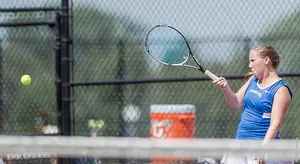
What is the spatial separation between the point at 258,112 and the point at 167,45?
5.65 ft

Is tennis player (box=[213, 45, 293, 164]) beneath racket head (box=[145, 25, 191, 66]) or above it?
beneath

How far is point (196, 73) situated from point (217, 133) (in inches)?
29.6

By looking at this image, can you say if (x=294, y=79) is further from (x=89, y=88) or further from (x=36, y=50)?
(x=36, y=50)

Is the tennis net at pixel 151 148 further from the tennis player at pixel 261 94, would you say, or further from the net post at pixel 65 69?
the net post at pixel 65 69

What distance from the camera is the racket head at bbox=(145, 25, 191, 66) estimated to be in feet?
19.7

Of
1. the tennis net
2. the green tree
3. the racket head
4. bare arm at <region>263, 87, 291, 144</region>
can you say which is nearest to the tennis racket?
the racket head

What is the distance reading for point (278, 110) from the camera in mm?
4680

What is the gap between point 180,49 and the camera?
6.15 meters

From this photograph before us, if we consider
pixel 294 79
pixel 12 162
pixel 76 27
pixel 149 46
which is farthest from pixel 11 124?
pixel 294 79

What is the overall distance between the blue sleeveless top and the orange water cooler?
72.2 inches

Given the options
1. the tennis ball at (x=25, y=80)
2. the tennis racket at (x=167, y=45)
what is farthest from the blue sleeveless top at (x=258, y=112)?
the tennis ball at (x=25, y=80)

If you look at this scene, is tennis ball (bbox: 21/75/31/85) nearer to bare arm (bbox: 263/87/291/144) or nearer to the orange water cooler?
the orange water cooler

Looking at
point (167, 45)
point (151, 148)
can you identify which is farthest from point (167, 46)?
point (151, 148)

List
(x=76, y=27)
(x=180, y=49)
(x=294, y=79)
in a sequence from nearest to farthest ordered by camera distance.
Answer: (x=180, y=49) < (x=294, y=79) < (x=76, y=27)
